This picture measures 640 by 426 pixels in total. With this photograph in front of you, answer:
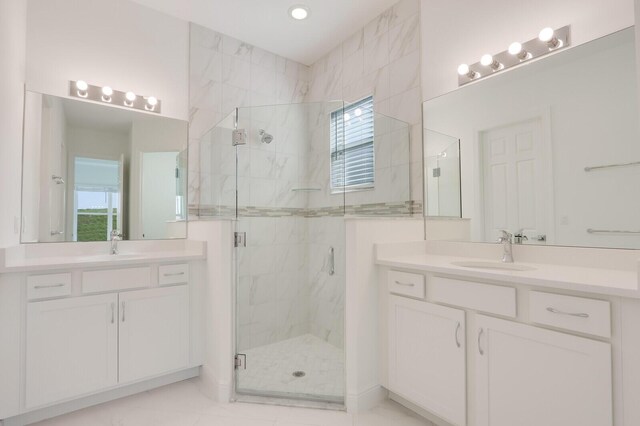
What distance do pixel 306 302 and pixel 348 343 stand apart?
80cm

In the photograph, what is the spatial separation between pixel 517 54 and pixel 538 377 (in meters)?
1.74

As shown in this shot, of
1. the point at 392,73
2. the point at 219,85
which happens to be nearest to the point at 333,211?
the point at 392,73

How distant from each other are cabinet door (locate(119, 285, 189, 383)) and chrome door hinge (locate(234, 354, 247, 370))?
0.39 meters

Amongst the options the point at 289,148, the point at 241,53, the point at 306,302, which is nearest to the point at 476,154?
the point at 289,148

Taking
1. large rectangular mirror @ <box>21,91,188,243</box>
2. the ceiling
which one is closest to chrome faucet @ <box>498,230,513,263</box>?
the ceiling

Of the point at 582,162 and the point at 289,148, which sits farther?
the point at 289,148

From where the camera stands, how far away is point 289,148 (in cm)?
265

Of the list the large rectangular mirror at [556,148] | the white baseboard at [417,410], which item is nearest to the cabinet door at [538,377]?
the white baseboard at [417,410]

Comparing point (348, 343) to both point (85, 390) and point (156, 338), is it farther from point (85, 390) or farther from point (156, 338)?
point (85, 390)

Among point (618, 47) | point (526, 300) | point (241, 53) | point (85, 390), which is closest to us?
point (526, 300)

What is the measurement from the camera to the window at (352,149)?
101 inches

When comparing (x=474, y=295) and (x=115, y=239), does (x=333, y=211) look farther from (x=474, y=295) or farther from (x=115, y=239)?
(x=115, y=239)

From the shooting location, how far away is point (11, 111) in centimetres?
190

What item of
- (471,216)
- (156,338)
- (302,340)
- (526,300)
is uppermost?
(471,216)
